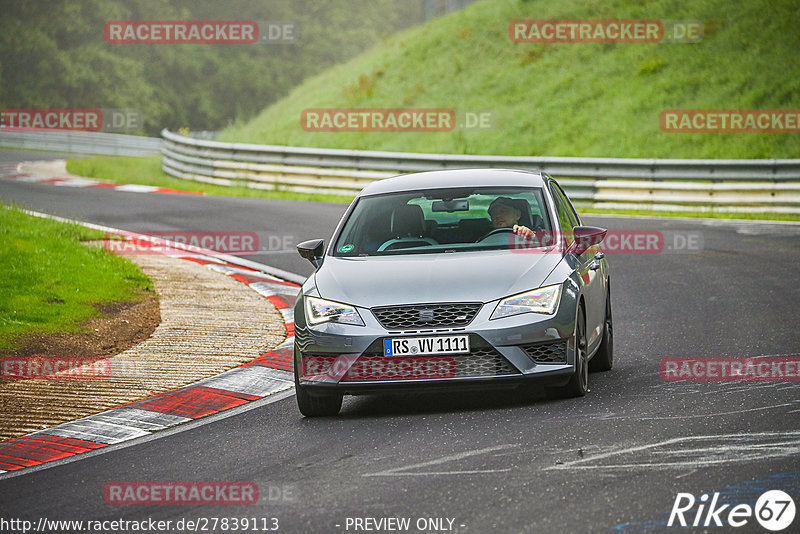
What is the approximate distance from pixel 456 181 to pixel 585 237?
121cm

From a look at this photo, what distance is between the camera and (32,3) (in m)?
63.1

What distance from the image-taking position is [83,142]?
4800 cm

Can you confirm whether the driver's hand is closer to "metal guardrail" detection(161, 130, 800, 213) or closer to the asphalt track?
the asphalt track

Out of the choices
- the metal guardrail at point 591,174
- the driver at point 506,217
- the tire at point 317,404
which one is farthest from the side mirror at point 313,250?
the metal guardrail at point 591,174

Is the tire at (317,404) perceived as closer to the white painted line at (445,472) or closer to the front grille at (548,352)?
the front grille at (548,352)

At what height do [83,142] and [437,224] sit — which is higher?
[83,142]

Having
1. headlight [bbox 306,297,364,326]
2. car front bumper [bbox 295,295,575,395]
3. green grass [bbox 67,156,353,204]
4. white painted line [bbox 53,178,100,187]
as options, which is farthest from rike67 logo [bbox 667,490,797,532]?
white painted line [bbox 53,178,100,187]

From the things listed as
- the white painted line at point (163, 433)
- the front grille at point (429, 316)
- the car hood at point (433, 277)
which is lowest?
the white painted line at point (163, 433)

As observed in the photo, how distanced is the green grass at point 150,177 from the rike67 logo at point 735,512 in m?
20.4

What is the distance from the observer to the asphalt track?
19.4 feet

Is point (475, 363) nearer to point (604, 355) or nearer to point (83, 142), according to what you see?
point (604, 355)

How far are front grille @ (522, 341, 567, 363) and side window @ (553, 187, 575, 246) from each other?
4.24 ft

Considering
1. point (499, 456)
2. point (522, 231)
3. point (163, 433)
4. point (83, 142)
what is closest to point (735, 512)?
point (499, 456)

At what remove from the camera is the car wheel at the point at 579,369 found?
827 centimetres
